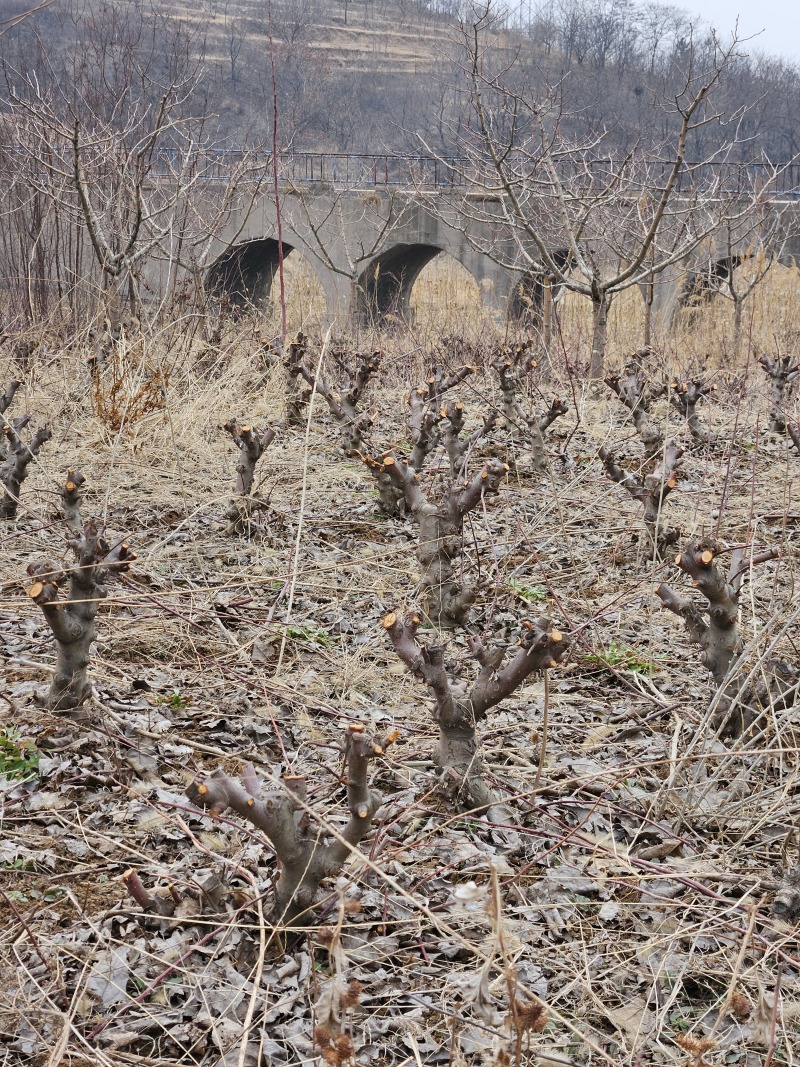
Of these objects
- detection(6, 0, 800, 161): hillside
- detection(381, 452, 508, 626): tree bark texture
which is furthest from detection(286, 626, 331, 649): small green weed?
detection(6, 0, 800, 161): hillside

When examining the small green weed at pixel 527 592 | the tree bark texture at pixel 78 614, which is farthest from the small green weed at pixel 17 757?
the small green weed at pixel 527 592

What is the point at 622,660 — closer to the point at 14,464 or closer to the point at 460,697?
the point at 460,697

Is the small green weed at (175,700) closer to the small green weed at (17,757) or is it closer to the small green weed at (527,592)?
the small green weed at (17,757)

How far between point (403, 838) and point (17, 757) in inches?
44.3

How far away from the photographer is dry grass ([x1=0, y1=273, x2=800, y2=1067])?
179 centimetres

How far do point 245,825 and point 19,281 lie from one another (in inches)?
380

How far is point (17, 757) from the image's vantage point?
265 cm

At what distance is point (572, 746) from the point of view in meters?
2.97

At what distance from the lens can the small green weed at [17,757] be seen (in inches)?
102

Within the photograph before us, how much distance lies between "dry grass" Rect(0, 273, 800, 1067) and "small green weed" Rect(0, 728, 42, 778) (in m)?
0.05

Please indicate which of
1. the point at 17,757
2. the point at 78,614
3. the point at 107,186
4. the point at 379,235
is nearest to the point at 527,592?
the point at 78,614

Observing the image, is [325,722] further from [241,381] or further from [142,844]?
[241,381]

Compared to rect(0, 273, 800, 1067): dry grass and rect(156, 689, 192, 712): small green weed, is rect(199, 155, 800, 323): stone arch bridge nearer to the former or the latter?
rect(0, 273, 800, 1067): dry grass

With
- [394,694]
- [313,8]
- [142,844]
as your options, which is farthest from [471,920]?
[313,8]
